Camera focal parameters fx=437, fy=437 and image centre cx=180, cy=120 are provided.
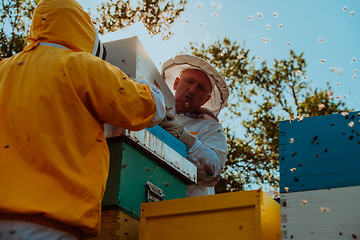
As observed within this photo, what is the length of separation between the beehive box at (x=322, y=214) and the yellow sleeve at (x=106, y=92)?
917 mm

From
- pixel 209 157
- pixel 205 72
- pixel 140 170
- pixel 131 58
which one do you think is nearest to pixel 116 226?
pixel 140 170

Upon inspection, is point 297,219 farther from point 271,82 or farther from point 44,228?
point 271,82

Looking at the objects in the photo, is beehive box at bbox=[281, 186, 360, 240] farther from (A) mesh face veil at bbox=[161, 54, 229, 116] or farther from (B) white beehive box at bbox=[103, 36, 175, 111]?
(A) mesh face veil at bbox=[161, 54, 229, 116]

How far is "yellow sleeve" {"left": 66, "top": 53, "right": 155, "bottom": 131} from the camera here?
1.99m

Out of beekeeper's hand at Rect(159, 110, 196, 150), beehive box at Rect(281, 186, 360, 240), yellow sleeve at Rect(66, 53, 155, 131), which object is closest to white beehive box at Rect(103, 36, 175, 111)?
beekeeper's hand at Rect(159, 110, 196, 150)

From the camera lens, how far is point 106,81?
202 cm

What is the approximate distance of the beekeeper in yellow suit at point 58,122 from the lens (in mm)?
1753

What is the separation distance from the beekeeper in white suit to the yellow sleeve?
5.65ft

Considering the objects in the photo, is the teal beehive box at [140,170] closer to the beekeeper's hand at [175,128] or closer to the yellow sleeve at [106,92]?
the beekeeper's hand at [175,128]

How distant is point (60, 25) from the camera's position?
85.0 inches

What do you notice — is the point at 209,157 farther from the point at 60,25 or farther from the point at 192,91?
the point at 60,25

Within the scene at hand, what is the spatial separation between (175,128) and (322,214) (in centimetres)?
151

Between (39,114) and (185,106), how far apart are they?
10.5 feet

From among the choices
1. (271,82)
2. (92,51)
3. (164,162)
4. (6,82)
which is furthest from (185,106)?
(271,82)
